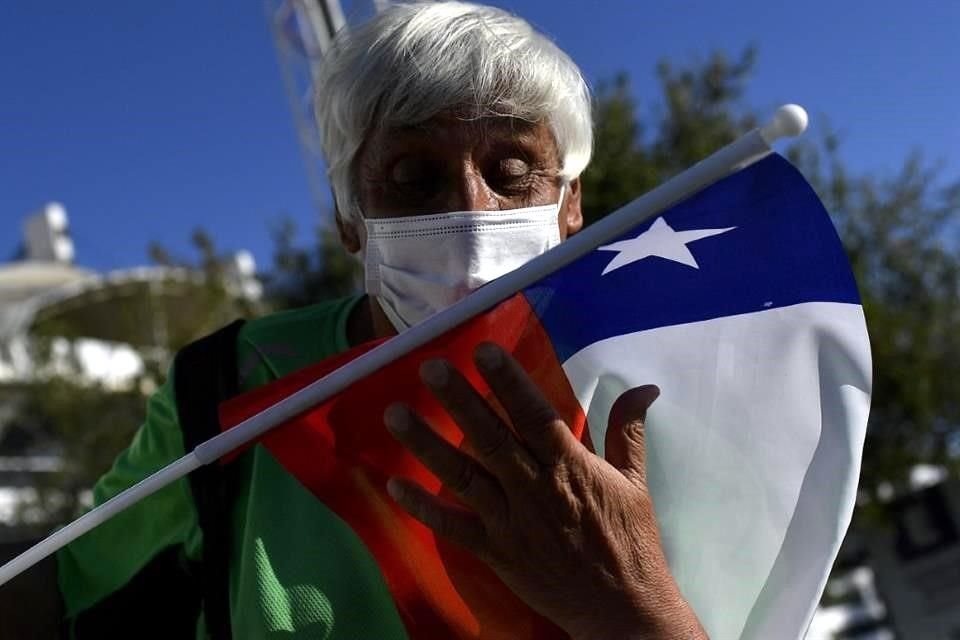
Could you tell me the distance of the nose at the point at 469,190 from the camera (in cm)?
176

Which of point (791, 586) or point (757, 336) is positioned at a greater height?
point (757, 336)

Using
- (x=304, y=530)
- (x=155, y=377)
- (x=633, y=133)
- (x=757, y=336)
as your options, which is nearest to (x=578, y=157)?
(x=757, y=336)

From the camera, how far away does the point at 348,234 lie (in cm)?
205

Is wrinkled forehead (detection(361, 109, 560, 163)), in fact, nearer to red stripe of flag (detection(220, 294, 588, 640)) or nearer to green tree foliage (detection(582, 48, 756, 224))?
red stripe of flag (detection(220, 294, 588, 640))

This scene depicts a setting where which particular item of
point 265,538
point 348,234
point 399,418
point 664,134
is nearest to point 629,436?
point 399,418

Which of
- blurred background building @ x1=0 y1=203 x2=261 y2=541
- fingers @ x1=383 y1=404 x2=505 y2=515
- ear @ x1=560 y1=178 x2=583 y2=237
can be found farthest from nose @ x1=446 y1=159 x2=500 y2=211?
blurred background building @ x1=0 y1=203 x2=261 y2=541

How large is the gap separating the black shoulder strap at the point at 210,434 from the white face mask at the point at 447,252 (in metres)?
0.27

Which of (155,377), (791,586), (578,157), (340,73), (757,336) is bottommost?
(791,586)

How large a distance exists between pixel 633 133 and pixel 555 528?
9515mm

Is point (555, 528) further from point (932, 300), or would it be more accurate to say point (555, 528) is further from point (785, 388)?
point (932, 300)

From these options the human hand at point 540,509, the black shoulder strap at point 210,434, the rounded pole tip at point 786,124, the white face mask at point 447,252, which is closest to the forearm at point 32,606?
the black shoulder strap at point 210,434

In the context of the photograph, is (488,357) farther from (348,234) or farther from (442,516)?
(348,234)

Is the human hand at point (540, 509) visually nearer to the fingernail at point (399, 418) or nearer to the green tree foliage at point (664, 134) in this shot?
the fingernail at point (399, 418)

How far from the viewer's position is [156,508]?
1842 mm
